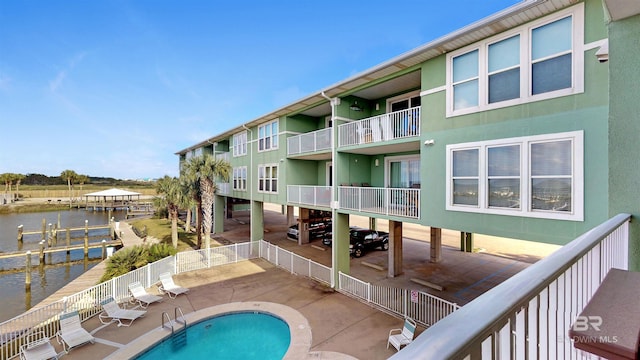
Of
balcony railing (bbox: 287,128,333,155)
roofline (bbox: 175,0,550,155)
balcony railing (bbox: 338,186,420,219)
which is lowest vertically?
balcony railing (bbox: 338,186,420,219)

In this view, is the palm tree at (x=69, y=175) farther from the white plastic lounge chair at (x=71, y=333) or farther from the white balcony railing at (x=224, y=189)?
the white plastic lounge chair at (x=71, y=333)

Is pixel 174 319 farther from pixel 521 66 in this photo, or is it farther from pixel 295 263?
pixel 521 66

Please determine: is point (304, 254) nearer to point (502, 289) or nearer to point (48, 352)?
point (48, 352)

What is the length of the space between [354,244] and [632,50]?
18.7m

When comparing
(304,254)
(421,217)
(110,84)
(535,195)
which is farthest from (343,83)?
(110,84)

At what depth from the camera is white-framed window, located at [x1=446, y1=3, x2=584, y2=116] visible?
681cm

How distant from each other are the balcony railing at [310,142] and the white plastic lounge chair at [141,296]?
10040mm

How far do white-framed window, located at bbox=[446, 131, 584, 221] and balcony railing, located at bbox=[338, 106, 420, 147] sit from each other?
1.97 m

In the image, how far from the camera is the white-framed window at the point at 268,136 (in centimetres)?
1878

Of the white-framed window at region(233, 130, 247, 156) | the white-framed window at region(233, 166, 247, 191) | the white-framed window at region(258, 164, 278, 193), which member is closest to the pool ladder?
the white-framed window at region(258, 164, 278, 193)

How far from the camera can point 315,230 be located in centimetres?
2519

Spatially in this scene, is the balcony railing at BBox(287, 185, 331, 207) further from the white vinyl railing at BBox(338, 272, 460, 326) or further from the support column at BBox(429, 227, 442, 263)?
the support column at BBox(429, 227, 442, 263)

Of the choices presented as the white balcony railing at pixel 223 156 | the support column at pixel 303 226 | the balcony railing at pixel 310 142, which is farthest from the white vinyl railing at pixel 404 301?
the white balcony railing at pixel 223 156

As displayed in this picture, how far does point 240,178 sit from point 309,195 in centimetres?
960
